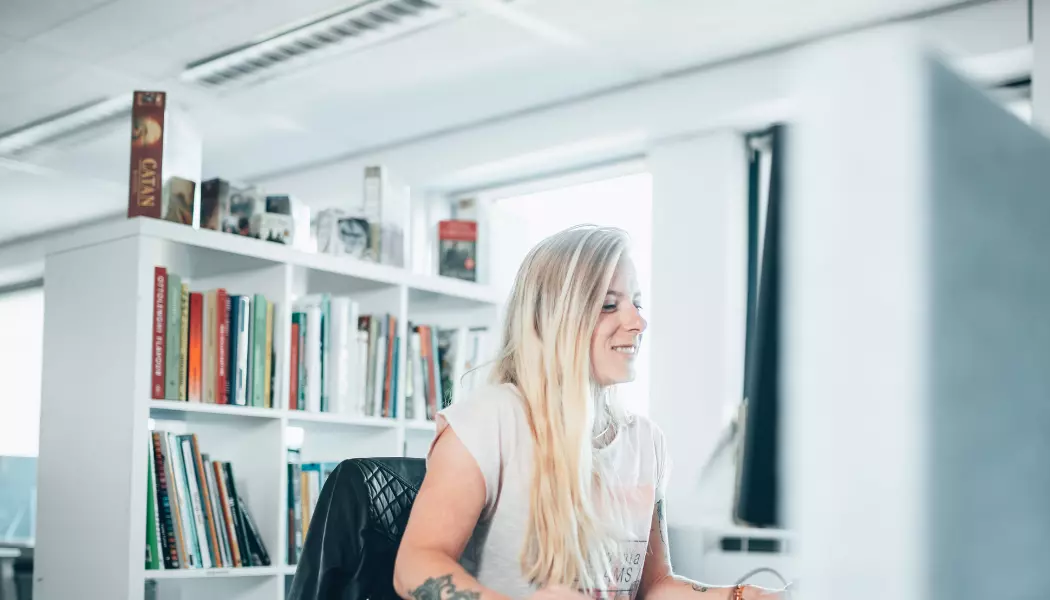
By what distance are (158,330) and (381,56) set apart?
1.51m

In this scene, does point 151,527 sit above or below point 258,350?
below

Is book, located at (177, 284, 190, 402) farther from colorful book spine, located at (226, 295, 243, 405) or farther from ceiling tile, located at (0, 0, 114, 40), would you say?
ceiling tile, located at (0, 0, 114, 40)

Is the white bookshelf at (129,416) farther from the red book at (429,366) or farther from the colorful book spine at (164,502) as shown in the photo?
the red book at (429,366)

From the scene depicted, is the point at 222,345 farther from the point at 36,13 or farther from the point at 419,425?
the point at 36,13

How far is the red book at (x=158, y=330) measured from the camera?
117 inches

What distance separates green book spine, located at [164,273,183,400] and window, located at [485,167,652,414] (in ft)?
4.39

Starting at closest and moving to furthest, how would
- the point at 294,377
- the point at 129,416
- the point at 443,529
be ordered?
the point at 443,529
the point at 129,416
the point at 294,377

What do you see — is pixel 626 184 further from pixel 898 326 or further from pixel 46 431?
pixel 898 326

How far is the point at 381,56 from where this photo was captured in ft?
13.3

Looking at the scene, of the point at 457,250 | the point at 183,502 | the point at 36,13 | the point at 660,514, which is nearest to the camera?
the point at 660,514

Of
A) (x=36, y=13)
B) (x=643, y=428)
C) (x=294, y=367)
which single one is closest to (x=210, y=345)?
(x=294, y=367)

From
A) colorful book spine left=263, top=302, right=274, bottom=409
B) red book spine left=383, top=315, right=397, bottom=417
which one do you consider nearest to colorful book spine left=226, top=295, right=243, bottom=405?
colorful book spine left=263, top=302, right=274, bottom=409

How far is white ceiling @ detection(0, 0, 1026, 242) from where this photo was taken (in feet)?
11.8

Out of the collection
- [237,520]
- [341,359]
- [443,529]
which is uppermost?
[341,359]
